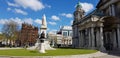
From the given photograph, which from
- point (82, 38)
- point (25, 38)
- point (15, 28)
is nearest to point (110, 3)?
point (82, 38)

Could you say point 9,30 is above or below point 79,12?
below

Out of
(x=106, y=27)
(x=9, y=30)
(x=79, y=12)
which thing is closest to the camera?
(x=106, y=27)

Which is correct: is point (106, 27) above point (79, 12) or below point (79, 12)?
below

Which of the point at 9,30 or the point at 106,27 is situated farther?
the point at 9,30

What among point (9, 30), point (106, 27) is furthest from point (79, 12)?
point (106, 27)

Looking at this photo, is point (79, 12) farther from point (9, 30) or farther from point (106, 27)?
point (106, 27)

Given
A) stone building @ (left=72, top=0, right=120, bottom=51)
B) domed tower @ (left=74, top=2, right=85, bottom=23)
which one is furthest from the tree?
stone building @ (left=72, top=0, right=120, bottom=51)

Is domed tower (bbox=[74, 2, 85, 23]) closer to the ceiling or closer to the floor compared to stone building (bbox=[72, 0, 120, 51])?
closer to the ceiling

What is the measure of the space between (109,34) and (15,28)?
5133 cm

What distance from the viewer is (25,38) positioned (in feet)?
356

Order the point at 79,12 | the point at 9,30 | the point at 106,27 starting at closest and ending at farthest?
the point at 106,27, the point at 9,30, the point at 79,12

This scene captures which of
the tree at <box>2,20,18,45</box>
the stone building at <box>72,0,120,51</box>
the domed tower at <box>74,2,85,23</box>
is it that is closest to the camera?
the stone building at <box>72,0,120,51</box>

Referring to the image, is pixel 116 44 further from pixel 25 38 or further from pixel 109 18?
pixel 25 38

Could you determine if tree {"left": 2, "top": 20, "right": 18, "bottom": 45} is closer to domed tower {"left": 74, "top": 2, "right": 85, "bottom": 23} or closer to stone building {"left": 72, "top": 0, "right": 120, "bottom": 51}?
domed tower {"left": 74, "top": 2, "right": 85, "bottom": 23}
